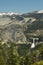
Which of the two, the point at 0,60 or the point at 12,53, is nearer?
the point at 0,60

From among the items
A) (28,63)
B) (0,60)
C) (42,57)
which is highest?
(0,60)

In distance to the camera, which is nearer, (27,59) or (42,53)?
(27,59)

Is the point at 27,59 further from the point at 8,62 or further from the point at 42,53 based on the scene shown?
the point at 42,53

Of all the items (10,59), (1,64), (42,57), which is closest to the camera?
(1,64)

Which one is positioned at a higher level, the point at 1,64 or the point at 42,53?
the point at 1,64

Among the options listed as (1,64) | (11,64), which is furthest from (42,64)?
(11,64)

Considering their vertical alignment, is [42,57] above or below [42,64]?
below

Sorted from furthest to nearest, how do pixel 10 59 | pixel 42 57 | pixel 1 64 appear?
pixel 42 57
pixel 10 59
pixel 1 64

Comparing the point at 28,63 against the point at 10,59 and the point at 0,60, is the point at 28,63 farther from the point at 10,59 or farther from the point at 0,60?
the point at 0,60

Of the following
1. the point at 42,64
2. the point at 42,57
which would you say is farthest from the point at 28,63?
the point at 42,57
